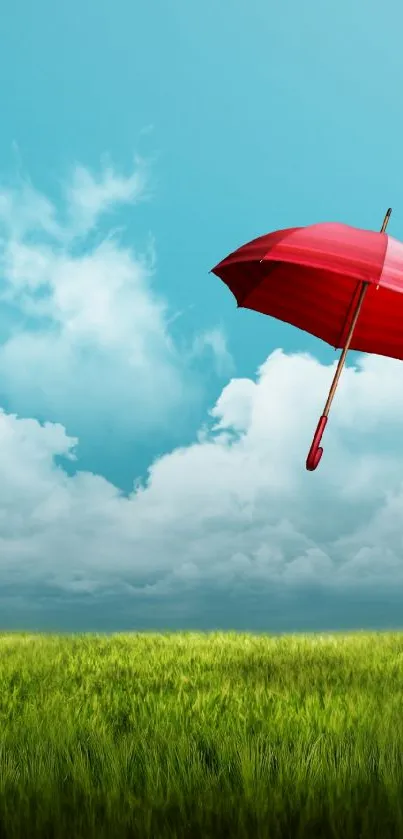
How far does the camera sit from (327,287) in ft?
21.0

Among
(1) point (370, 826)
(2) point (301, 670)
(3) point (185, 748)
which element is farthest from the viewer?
(2) point (301, 670)

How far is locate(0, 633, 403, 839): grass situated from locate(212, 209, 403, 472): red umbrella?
1.66 m

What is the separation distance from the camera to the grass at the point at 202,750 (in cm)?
283

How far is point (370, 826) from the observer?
279 centimetres

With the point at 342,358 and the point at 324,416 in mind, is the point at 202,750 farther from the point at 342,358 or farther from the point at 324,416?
the point at 342,358

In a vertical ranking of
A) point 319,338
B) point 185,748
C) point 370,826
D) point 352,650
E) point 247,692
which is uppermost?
point 319,338

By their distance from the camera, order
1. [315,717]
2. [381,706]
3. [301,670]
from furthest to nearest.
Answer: [301,670] → [381,706] → [315,717]

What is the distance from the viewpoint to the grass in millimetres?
2828

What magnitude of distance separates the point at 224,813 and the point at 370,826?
0.50m

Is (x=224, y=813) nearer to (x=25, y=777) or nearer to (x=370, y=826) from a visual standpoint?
(x=370, y=826)

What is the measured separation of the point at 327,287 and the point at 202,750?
150 inches

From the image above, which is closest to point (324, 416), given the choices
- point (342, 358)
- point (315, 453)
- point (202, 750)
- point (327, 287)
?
point (315, 453)

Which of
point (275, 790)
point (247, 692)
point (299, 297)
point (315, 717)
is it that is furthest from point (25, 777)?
point (299, 297)

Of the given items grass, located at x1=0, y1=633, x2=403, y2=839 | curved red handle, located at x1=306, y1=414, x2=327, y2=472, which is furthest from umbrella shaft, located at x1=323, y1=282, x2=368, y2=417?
grass, located at x1=0, y1=633, x2=403, y2=839
